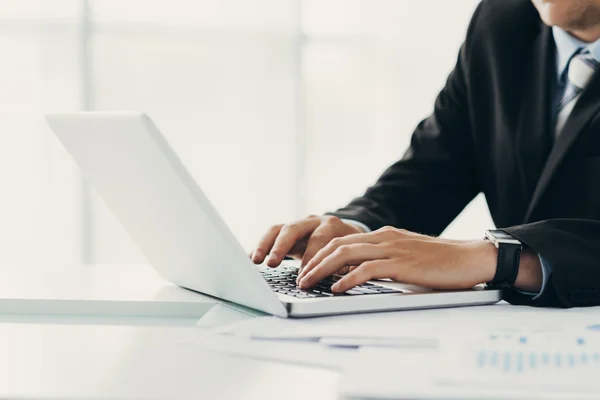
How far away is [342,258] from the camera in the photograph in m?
1.00

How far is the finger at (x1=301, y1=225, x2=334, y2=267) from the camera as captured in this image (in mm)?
1270

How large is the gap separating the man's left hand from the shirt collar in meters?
0.66

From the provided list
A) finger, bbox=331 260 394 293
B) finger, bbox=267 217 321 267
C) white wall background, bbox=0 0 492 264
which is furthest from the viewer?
white wall background, bbox=0 0 492 264

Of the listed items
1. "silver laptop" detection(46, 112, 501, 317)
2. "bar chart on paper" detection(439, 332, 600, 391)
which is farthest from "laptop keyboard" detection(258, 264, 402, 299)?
"bar chart on paper" detection(439, 332, 600, 391)

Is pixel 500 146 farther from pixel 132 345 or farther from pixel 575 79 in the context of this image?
pixel 132 345

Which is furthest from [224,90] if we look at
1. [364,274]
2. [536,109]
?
[364,274]

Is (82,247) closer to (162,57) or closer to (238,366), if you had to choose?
(162,57)

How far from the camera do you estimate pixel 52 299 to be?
1065 millimetres

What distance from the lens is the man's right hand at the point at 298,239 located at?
1251 millimetres

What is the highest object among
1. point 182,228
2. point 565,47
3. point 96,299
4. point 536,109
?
point 565,47

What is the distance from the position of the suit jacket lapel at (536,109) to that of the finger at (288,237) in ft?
1.74

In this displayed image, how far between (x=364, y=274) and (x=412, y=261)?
8 cm

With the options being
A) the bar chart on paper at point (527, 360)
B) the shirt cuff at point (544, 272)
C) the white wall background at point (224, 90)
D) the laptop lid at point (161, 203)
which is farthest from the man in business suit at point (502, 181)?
the white wall background at point (224, 90)

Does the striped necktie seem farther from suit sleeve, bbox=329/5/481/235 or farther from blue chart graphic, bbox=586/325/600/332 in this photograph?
blue chart graphic, bbox=586/325/600/332
